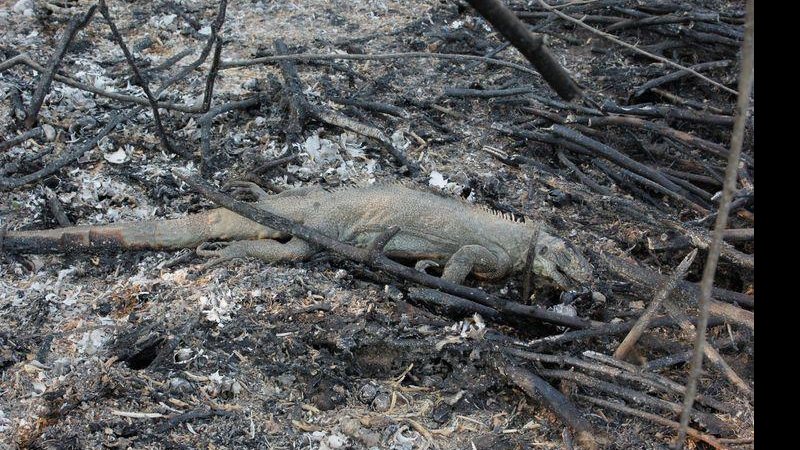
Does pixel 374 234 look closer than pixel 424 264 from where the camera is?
No

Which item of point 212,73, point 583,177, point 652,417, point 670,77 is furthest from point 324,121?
point 652,417

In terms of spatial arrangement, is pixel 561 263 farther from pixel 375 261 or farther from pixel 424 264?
pixel 375 261

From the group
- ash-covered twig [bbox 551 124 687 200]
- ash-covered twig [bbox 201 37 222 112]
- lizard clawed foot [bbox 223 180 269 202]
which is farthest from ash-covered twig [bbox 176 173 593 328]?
ash-covered twig [bbox 551 124 687 200]

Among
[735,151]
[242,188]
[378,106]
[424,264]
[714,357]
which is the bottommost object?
[424,264]

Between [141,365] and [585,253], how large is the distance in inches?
120

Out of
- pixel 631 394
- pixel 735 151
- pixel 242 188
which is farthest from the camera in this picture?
pixel 242 188

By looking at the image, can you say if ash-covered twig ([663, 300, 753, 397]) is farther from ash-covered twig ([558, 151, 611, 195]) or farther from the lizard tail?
the lizard tail

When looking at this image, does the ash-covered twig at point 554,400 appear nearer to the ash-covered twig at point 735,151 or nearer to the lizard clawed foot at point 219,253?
the lizard clawed foot at point 219,253

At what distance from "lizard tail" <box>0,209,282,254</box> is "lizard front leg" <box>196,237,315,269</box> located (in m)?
0.13

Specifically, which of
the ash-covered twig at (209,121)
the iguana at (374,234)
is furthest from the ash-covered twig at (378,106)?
the iguana at (374,234)

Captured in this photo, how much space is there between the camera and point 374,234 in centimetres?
564

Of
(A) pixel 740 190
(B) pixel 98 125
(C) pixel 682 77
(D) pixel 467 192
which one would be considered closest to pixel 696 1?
(C) pixel 682 77

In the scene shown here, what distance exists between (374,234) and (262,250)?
868mm

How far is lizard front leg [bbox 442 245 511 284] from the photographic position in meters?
5.29
